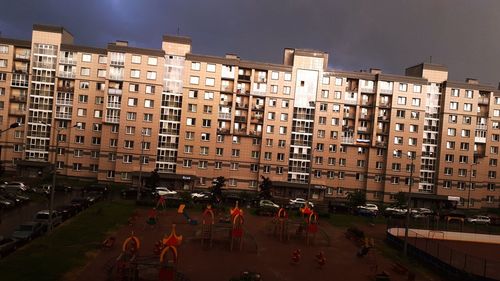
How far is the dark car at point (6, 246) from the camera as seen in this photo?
27.6 m

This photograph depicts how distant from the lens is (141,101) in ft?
220

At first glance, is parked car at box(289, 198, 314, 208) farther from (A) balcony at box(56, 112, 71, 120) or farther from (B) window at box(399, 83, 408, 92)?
(A) balcony at box(56, 112, 71, 120)

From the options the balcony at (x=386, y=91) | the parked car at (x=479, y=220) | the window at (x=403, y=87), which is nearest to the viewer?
the parked car at (x=479, y=220)

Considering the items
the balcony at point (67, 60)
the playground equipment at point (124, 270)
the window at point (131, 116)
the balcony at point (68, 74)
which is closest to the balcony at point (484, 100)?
the window at point (131, 116)

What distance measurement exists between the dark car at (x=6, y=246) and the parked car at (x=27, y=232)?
1080mm

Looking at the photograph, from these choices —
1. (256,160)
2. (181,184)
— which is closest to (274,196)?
(256,160)

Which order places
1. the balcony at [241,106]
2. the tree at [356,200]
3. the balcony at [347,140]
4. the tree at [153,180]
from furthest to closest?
the balcony at [347,140] < the balcony at [241,106] < the tree at [356,200] < the tree at [153,180]

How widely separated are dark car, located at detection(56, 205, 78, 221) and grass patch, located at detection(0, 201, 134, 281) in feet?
2.70

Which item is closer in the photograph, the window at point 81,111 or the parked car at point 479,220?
the parked car at point 479,220

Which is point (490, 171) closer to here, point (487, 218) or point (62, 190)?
point (487, 218)

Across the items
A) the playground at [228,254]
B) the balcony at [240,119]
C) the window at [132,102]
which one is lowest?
the playground at [228,254]

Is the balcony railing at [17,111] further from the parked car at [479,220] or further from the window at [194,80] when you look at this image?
the parked car at [479,220]

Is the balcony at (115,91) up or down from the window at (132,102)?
up

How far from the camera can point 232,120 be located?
6944 cm
